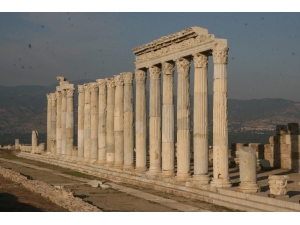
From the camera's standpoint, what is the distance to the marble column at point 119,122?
43.1 metres

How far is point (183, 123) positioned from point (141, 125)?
6863mm

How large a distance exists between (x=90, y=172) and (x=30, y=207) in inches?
758

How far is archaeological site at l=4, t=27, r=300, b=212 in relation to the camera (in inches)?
1052

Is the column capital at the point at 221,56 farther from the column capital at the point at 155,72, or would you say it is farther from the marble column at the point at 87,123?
the marble column at the point at 87,123

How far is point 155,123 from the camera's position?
3709 cm

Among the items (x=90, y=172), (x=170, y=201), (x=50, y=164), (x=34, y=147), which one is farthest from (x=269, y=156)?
(x=34, y=147)

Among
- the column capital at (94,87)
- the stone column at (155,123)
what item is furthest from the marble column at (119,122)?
the stone column at (155,123)

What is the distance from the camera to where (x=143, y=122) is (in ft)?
130

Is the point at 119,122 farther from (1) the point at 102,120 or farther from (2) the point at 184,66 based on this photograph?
(2) the point at 184,66

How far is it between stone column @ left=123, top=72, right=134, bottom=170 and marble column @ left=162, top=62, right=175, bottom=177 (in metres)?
6.40

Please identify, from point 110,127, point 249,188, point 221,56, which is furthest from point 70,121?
point 249,188

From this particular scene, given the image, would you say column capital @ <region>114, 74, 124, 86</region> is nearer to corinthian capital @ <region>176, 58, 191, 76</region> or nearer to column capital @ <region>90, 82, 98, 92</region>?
column capital @ <region>90, 82, 98, 92</region>

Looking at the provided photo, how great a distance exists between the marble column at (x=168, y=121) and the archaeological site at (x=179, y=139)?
6 cm

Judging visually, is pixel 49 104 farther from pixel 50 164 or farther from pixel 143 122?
pixel 143 122
